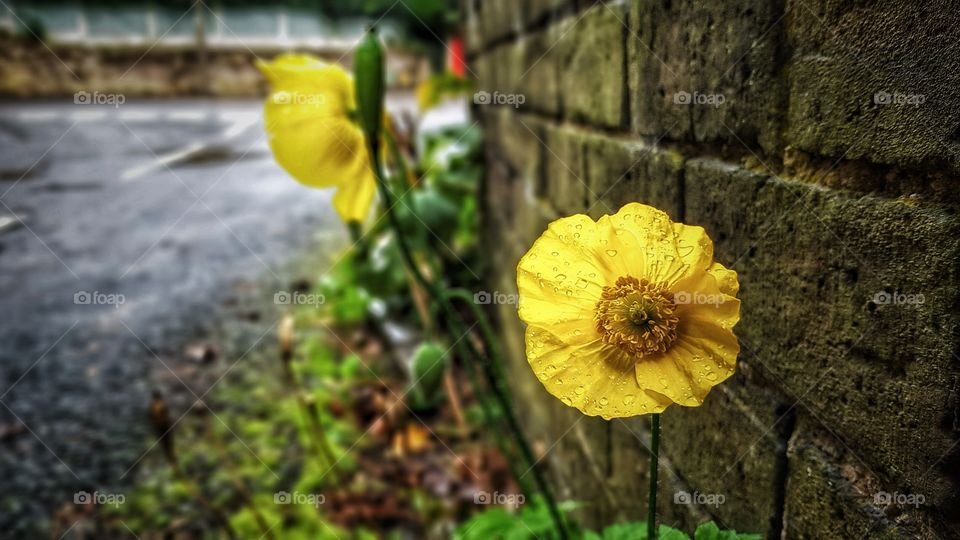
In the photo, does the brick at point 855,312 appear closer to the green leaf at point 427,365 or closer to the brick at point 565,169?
the brick at point 565,169

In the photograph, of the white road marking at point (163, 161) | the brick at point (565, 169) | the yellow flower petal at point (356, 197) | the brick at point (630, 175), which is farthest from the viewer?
the white road marking at point (163, 161)

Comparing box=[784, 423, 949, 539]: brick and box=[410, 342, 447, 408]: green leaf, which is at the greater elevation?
box=[410, 342, 447, 408]: green leaf

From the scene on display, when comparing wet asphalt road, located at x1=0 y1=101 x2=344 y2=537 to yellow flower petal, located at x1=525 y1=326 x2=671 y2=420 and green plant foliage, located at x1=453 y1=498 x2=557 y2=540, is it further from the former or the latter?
yellow flower petal, located at x1=525 y1=326 x2=671 y2=420

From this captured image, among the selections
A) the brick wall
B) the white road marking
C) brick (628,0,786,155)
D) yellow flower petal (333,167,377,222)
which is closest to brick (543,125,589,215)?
the brick wall

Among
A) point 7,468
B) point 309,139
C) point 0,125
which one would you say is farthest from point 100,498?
point 0,125

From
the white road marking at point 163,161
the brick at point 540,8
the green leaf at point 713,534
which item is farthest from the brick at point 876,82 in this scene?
the white road marking at point 163,161

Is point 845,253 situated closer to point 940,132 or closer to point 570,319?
point 940,132
